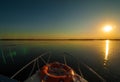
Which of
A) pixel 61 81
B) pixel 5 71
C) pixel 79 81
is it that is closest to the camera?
pixel 61 81

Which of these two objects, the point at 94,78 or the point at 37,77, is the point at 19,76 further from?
the point at 37,77

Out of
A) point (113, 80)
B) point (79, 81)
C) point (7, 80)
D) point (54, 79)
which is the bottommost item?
point (113, 80)

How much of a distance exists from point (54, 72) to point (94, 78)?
25301 mm

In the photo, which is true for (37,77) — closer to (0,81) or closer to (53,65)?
(53,65)

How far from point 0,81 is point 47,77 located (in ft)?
12.8

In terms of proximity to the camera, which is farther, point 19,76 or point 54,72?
point 19,76

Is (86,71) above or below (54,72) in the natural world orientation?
below

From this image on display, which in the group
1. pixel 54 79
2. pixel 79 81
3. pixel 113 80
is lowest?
pixel 113 80

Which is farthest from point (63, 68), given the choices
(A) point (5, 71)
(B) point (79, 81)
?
(A) point (5, 71)

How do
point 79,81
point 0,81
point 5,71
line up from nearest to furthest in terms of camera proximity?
point 0,81, point 79,81, point 5,71

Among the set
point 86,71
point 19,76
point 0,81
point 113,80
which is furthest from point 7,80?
point 86,71

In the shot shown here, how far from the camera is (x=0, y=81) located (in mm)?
8289

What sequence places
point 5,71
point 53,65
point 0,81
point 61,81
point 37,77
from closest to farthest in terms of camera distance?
point 0,81
point 61,81
point 37,77
point 53,65
point 5,71

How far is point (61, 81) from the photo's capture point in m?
10.5
